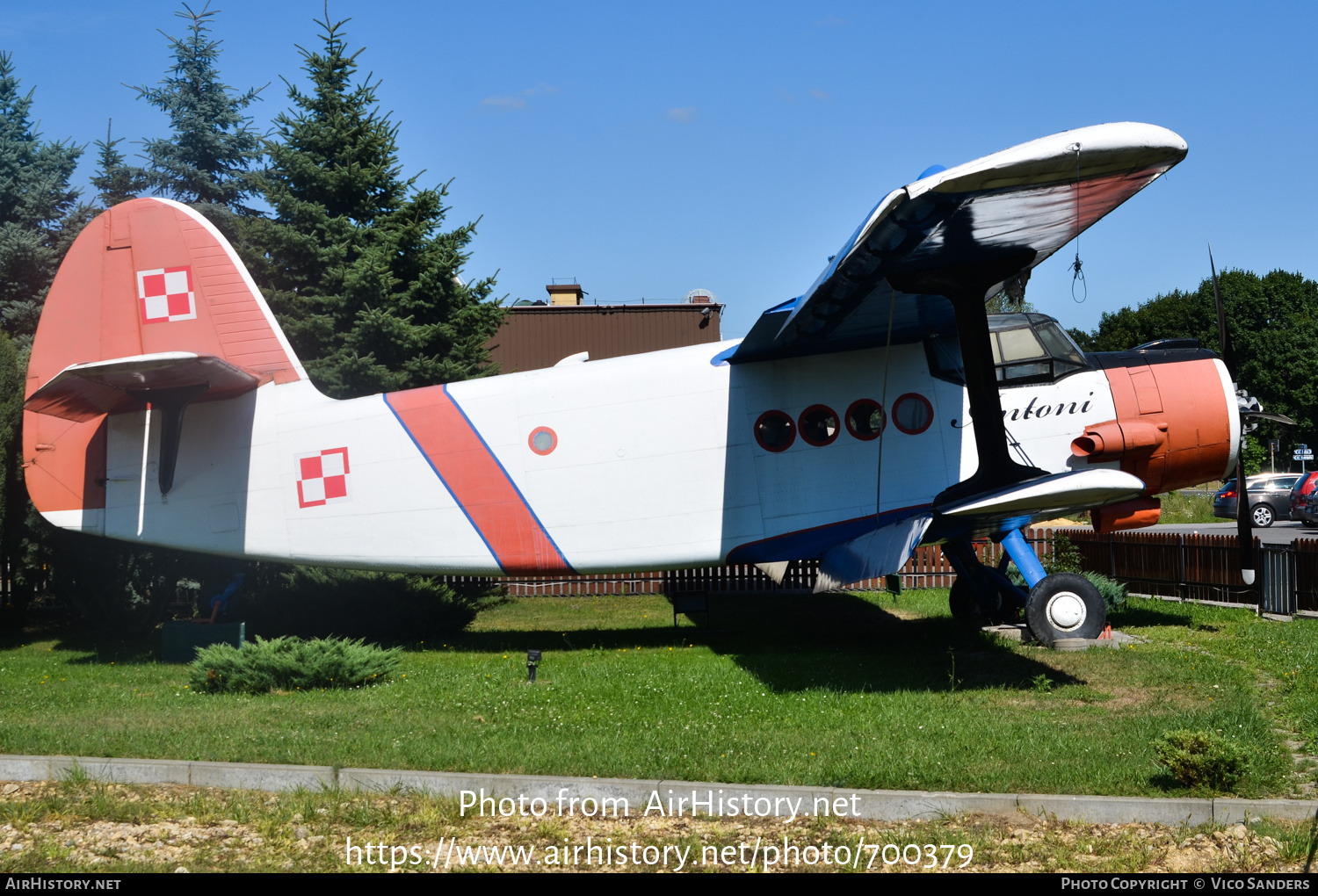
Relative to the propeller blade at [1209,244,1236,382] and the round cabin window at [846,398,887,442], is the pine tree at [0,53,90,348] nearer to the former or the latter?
the round cabin window at [846,398,887,442]

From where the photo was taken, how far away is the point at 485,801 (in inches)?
239

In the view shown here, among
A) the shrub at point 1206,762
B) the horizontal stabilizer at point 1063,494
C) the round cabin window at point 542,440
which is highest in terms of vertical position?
the round cabin window at point 542,440

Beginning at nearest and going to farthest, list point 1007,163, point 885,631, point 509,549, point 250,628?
1. point 1007,163
2. point 509,549
3. point 885,631
4. point 250,628

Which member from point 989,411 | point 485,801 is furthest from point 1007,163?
point 485,801

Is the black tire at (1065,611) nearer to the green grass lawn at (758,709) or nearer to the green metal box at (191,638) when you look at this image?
the green grass lawn at (758,709)

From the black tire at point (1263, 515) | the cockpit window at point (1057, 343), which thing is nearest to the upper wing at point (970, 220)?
the cockpit window at point (1057, 343)

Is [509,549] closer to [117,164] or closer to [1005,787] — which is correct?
[1005,787]

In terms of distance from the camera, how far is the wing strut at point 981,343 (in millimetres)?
Answer: 9539

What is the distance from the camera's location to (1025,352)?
37.5ft

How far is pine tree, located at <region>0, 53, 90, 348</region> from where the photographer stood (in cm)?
2309

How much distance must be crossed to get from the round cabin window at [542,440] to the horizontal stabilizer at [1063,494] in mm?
5170

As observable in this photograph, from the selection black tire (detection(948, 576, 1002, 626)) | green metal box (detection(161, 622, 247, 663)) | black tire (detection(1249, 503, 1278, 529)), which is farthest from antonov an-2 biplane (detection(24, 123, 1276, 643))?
black tire (detection(1249, 503, 1278, 529))

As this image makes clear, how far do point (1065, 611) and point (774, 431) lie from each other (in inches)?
159

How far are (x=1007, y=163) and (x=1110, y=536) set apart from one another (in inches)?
529
